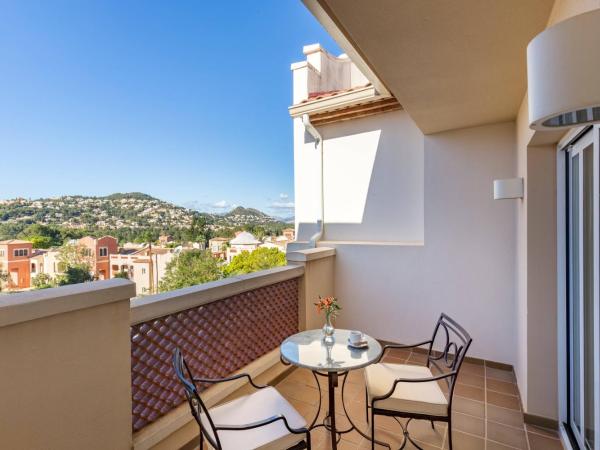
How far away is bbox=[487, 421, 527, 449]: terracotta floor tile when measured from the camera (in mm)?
2381

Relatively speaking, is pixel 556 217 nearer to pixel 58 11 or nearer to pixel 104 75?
pixel 58 11

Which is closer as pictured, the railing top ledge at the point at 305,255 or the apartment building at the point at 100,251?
the apartment building at the point at 100,251

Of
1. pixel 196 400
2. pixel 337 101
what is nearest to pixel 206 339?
pixel 196 400

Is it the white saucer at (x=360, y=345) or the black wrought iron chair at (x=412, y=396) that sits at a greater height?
the white saucer at (x=360, y=345)

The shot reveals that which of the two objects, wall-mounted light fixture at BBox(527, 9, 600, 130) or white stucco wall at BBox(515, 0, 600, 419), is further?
white stucco wall at BBox(515, 0, 600, 419)

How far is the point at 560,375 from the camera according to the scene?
7.98ft

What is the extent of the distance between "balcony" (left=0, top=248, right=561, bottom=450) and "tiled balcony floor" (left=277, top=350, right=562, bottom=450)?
1 cm

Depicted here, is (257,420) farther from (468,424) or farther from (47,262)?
(47,262)

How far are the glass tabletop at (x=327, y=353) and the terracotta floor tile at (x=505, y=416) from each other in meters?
1.40

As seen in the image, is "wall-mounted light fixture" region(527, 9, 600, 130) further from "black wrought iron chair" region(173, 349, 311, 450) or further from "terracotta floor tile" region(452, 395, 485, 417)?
"terracotta floor tile" region(452, 395, 485, 417)

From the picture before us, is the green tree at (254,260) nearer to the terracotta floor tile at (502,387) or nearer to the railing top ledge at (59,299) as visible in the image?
the terracotta floor tile at (502,387)

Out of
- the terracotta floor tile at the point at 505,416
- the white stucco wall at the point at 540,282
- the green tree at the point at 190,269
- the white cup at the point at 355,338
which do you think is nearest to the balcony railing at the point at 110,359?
the white cup at the point at 355,338

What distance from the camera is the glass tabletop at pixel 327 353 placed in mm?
2047

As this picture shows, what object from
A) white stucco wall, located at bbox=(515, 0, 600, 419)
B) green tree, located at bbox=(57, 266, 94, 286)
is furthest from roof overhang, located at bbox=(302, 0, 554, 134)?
green tree, located at bbox=(57, 266, 94, 286)
